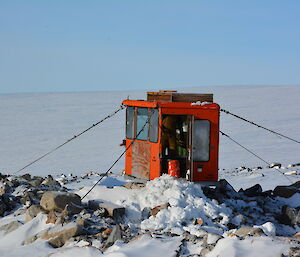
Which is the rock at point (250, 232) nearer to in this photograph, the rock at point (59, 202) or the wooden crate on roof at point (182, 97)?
the rock at point (59, 202)

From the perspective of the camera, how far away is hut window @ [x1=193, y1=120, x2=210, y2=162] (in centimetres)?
1301

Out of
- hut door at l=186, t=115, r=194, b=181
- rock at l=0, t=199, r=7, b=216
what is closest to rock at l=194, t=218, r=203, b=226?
hut door at l=186, t=115, r=194, b=181

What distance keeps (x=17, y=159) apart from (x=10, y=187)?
1259cm

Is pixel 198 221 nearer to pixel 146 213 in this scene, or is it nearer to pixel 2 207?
pixel 146 213

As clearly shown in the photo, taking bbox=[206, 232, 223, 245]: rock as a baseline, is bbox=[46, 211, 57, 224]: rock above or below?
below

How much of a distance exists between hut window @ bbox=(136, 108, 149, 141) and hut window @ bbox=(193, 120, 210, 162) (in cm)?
124

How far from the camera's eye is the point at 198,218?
10898mm

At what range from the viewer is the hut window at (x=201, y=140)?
1301 centimetres

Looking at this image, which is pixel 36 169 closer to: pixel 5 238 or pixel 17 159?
pixel 17 159

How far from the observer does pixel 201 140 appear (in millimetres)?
13094

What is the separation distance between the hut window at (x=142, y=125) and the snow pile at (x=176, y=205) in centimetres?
146

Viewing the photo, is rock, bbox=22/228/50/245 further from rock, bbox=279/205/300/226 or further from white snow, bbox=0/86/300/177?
white snow, bbox=0/86/300/177

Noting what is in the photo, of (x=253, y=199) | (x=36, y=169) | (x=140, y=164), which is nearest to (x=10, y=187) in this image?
(x=140, y=164)

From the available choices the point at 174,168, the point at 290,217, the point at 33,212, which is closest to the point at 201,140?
the point at 174,168
